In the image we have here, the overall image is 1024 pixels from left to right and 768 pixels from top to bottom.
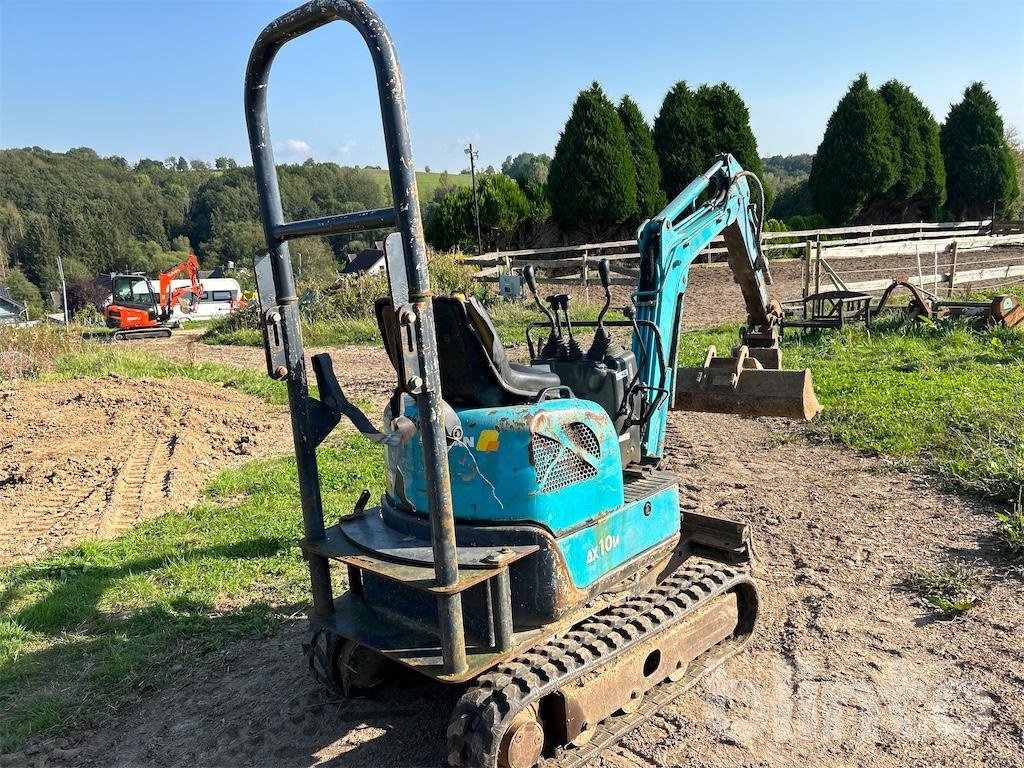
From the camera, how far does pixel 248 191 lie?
7306cm

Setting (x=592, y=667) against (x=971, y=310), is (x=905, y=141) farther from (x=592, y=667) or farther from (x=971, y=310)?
(x=592, y=667)

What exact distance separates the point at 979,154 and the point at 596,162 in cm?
1952

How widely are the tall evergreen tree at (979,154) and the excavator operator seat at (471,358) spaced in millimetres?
38197

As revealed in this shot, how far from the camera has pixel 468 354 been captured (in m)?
3.48

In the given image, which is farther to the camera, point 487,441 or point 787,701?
point 787,701

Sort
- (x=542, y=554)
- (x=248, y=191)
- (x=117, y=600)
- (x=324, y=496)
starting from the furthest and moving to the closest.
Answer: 1. (x=248, y=191)
2. (x=324, y=496)
3. (x=117, y=600)
4. (x=542, y=554)

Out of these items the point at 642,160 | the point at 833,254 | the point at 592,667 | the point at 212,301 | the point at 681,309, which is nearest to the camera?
the point at 592,667

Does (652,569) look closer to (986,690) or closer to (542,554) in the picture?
(542,554)

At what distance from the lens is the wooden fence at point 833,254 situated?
16.2 m

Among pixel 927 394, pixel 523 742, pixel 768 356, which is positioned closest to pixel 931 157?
pixel 927 394

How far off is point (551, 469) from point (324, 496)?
13.0 feet

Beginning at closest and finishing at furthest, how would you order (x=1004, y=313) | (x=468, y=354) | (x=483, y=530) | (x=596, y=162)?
(x=483, y=530) < (x=468, y=354) < (x=1004, y=313) < (x=596, y=162)

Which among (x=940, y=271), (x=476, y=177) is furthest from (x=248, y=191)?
(x=940, y=271)

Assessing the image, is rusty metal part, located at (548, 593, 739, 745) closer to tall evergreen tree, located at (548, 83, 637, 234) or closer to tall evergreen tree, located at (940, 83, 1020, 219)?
tall evergreen tree, located at (548, 83, 637, 234)
